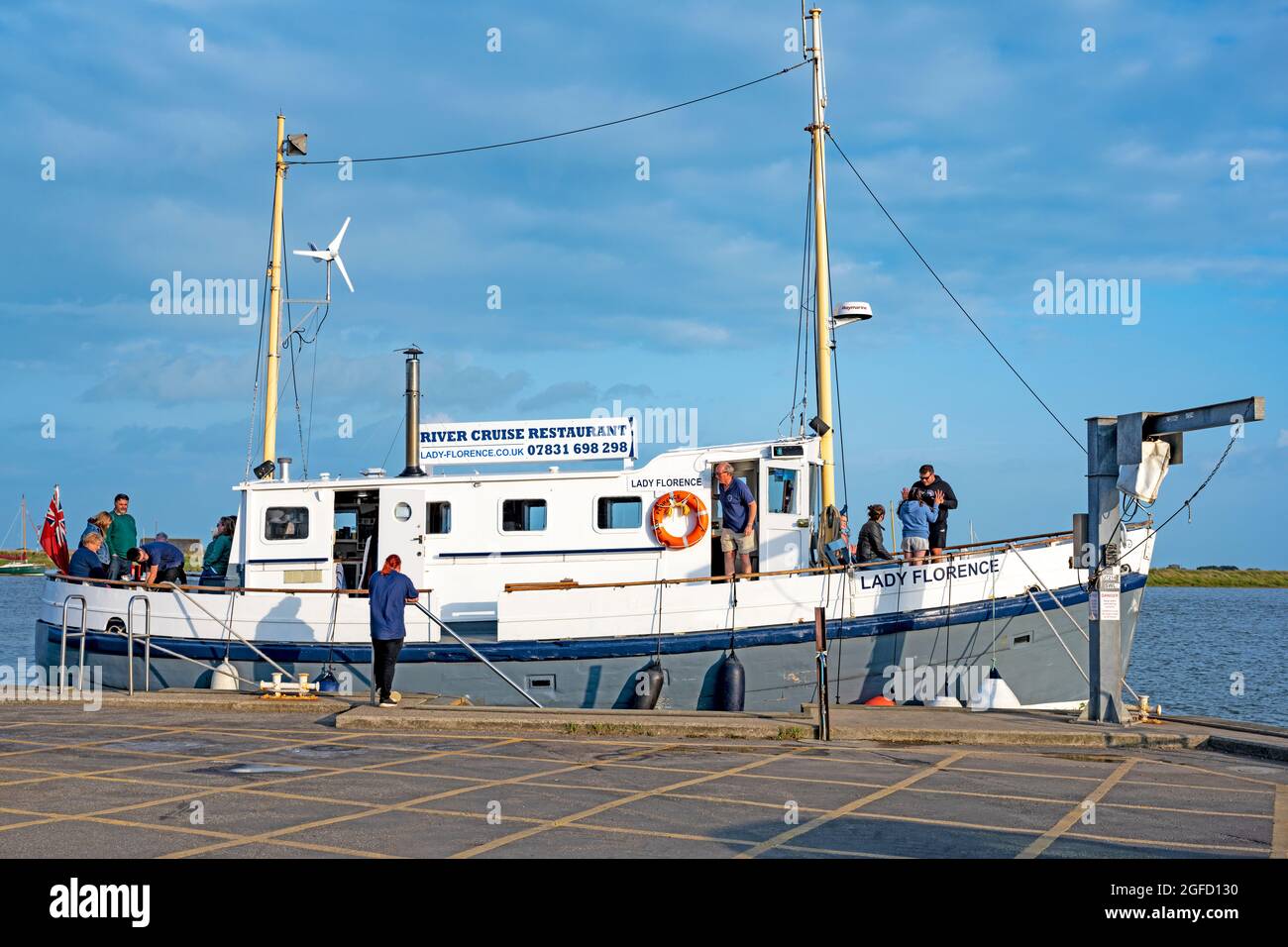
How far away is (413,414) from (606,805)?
35.6 ft

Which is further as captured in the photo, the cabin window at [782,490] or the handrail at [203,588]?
the cabin window at [782,490]

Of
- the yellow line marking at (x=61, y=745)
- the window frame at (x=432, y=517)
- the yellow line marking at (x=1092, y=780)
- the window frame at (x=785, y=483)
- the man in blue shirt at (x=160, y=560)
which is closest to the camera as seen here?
the yellow line marking at (x=1092, y=780)

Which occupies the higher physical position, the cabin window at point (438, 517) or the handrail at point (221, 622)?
the cabin window at point (438, 517)

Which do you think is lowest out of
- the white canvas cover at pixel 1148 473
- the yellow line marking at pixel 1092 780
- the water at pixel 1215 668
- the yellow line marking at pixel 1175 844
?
the water at pixel 1215 668

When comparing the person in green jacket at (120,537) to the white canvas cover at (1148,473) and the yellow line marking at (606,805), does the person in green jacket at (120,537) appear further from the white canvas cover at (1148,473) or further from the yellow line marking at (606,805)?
the white canvas cover at (1148,473)

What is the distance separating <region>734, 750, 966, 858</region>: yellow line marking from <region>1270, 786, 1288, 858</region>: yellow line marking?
2700 mm

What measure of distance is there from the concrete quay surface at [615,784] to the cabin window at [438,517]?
12.6 ft

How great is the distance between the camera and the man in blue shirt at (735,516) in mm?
16469

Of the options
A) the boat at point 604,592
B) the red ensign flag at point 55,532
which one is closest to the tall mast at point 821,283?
the boat at point 604,592

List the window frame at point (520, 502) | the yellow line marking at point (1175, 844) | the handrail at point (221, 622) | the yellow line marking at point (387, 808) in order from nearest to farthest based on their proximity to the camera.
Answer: the yellow line marking at point (387, 808) → the yellow line marking at point (1175, 844) → the handrail at point (221, 622) → the window frame at point (520, 502)

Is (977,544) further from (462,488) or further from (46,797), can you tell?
(46,797)

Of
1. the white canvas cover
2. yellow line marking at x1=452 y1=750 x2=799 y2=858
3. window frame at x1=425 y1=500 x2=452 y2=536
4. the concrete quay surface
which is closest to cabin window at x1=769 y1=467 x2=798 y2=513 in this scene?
the concrete quay surface
